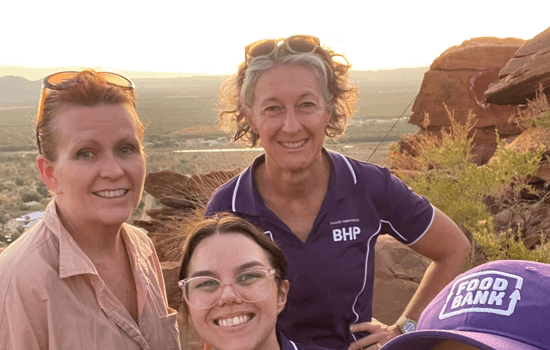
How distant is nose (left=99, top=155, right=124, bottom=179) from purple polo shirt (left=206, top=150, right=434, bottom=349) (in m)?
0.57

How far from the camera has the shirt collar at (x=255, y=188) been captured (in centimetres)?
260

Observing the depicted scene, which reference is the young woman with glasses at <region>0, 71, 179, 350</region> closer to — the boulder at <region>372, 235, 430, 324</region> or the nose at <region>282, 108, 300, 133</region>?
the nose at <region>282, 108, 300, 133</region>

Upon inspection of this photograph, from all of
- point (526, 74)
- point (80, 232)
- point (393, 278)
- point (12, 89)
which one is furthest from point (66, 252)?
point (12, 89)

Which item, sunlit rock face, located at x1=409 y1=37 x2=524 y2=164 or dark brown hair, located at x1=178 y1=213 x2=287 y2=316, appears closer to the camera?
dark brown hair, located at x1=178 y1=213 x2=287 y2=316

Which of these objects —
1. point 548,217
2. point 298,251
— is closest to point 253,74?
point 298,251

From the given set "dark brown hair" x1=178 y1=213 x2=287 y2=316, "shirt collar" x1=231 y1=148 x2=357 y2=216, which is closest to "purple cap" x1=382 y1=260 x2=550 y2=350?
"dark brown hair" x1=178 y1=213 x2=287 y2=316

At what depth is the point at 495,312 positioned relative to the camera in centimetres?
124

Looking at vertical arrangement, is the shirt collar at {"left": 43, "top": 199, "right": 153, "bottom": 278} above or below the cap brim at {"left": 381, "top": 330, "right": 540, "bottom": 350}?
below

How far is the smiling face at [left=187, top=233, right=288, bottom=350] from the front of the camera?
203 centimetres

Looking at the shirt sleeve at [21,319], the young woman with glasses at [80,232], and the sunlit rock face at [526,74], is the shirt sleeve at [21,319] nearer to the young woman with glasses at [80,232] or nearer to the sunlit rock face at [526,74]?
the young woman with glasses at [80,232]

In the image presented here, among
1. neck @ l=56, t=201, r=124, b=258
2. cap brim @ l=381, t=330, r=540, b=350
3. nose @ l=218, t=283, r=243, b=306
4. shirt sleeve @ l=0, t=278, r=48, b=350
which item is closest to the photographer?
cap brim @ l=381, t=330, r=540, b=350

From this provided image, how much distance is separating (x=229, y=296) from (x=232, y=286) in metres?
0.05

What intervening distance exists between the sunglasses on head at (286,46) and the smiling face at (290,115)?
0.33 ft

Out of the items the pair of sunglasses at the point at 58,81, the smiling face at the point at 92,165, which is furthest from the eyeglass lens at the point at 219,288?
the pair of sunglasses at the point at 58,81
